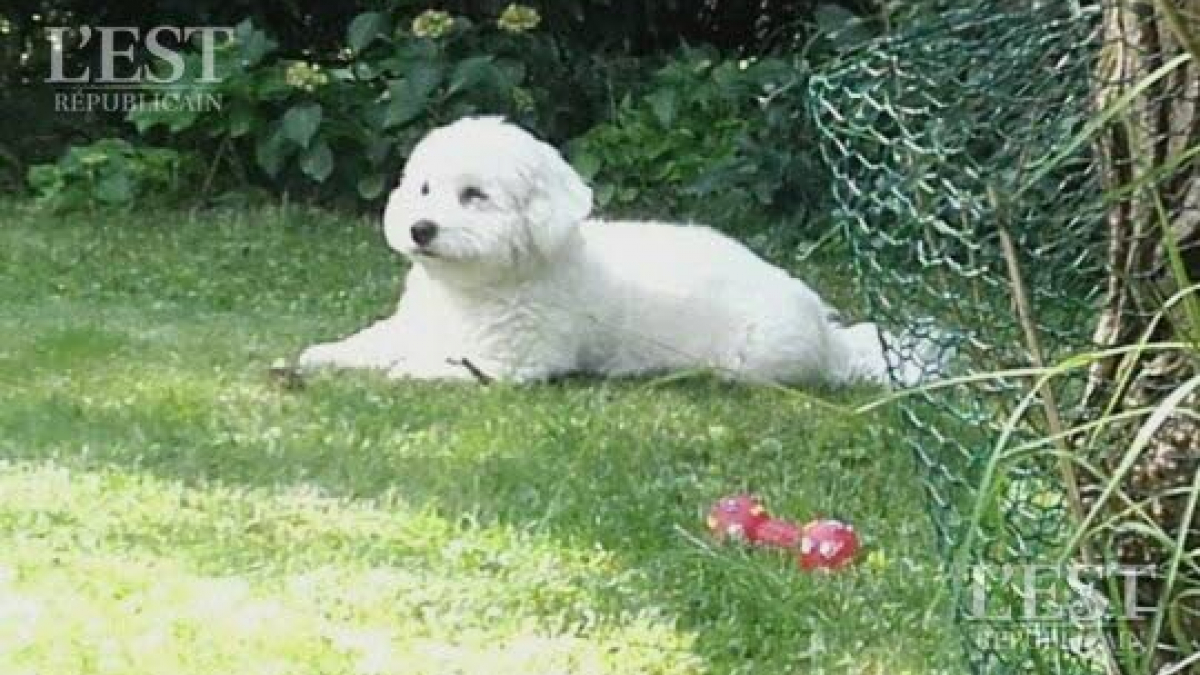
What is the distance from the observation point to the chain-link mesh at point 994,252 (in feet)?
6.91

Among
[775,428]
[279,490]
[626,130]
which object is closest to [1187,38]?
[279,490]

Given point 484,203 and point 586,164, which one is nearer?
point 484,203

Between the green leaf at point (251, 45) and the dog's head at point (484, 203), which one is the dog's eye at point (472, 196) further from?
the green leaf at point (251, 45)

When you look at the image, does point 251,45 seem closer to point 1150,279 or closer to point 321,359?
point 321,359

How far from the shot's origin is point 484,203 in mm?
5066

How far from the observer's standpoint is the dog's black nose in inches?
196

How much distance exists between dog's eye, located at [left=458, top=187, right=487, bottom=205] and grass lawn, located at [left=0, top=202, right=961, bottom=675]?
44 cm

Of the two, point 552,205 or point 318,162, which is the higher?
point 552,205

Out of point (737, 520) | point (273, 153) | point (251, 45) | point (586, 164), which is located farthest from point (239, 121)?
point (737, 520)

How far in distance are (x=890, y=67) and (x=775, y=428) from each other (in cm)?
229

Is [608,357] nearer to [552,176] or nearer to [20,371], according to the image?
[552,176]

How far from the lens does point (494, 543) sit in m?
3.56

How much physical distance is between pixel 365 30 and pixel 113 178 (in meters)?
1.12

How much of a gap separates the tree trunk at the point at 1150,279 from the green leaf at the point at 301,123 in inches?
245
